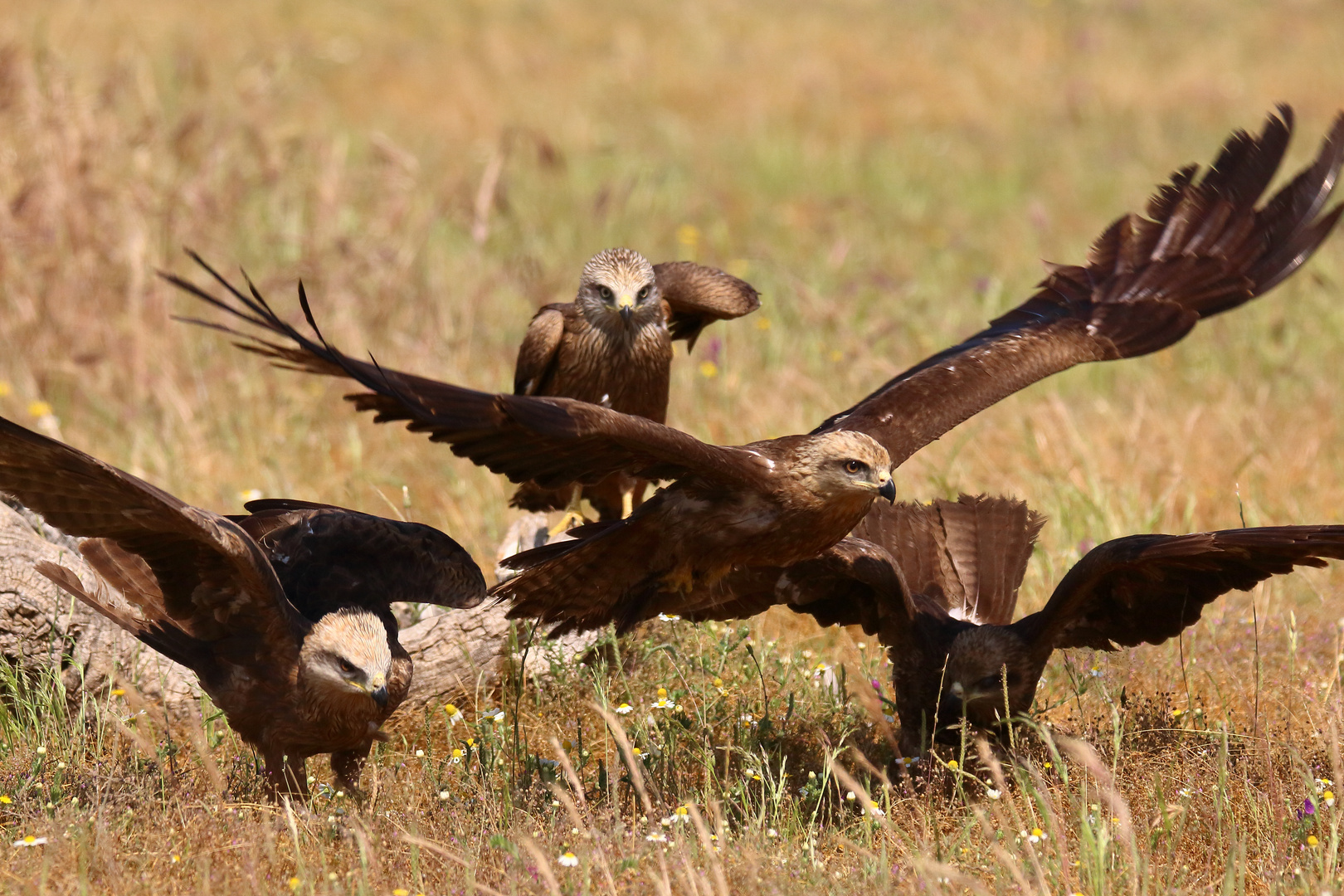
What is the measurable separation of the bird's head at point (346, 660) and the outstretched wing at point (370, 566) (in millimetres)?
306

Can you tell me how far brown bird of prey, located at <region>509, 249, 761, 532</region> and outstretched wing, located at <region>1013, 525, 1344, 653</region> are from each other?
72.6 inches

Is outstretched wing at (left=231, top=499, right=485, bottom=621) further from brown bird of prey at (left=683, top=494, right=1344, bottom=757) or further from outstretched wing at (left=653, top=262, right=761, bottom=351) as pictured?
outstretched wing at (left=653, top=262, right=761, bottom=351)

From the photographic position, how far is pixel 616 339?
230 inches

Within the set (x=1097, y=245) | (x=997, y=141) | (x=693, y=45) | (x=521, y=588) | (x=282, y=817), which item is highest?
(x=693, y=45)

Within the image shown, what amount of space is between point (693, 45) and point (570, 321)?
12.9m

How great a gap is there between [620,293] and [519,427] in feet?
6.92

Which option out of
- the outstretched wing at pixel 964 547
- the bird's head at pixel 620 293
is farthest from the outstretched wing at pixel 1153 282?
the bird's head at pixel 620 293

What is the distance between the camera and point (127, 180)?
330 inches

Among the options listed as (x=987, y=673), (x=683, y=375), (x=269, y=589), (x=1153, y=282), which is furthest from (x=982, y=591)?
(x=683, y=375)

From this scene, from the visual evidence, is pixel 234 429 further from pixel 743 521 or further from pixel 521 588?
pixel 743 521

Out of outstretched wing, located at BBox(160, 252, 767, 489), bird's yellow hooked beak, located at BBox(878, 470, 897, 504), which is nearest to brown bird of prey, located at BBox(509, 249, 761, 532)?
outstretched wing, located at BBox(160, 252, 767, 489)

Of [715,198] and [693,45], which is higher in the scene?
[693,45]

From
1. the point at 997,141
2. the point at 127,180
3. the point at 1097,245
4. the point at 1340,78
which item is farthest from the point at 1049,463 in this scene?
the point at 1340,78

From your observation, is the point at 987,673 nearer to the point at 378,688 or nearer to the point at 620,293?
the point at 378,688
